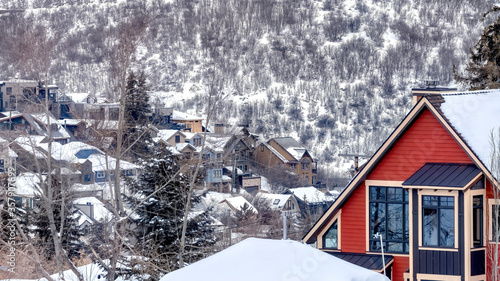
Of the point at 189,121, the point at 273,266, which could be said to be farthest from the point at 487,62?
the point at 189,121

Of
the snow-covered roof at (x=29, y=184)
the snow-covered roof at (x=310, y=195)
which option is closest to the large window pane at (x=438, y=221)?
the snow-covered roof at (x=29, y=184)

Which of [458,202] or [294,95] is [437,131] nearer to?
[458,202]

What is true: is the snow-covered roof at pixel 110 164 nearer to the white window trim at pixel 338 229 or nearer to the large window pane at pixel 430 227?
the white window trim at pixel 338 229

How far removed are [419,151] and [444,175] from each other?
2.82 feet

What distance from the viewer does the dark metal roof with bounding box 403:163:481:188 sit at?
41.4ft

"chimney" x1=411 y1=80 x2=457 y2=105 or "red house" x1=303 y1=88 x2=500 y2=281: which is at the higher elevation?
"chimney" x1=411 y1=80 x2=457 y2=105

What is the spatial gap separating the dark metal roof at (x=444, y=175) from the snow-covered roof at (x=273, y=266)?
462cm

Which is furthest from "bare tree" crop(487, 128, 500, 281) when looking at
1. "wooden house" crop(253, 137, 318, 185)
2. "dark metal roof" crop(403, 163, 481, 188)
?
"wooden house" crop(253, 137, 318, 185)

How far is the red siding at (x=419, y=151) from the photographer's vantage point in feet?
43.8

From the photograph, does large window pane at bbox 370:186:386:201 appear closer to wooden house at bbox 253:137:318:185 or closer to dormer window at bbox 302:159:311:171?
wooden house at bbox 253:137:318:185

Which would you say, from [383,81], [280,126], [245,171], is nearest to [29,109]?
[245,171]

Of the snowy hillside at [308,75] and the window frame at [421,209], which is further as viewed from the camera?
the snowy hillside at [308,75]

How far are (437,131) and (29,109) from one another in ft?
26.2

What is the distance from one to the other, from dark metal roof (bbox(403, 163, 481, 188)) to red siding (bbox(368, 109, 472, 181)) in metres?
0.20
